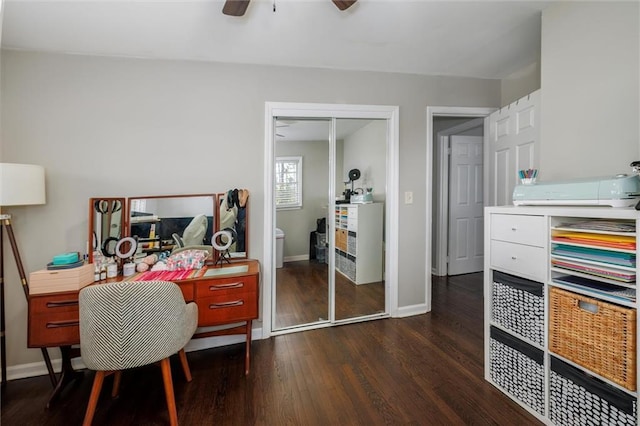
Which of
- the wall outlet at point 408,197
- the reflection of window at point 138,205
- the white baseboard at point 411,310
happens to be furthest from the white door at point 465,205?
the reflection of window at point 138,205

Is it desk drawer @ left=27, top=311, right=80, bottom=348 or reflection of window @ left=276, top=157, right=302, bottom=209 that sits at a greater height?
reflection of window @ left=276, top=157, right=302, bottom=209

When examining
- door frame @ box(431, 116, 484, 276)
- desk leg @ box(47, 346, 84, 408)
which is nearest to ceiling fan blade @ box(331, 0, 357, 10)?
desk leg @ box(47, 346, 84, 408)

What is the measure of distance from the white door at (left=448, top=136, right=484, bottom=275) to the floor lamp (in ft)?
14.6

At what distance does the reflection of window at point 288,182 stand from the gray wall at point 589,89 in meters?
1.87

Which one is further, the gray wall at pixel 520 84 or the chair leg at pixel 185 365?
the gray wall at pixel 520 84

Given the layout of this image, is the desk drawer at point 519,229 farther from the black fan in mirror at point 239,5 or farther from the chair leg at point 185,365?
the chair leg at point 185,365

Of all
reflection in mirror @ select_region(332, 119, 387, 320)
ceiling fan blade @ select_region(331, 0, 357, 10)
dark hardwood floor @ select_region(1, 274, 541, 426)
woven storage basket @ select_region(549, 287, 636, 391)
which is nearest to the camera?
woven storage basket @ select_region(549, 287, 636, 391)

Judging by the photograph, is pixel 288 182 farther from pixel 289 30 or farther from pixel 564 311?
pixel 564 311

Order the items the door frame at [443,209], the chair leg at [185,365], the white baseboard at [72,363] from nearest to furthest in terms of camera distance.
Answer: the chair leg at [185,365] → the white baseboard at [72,363] → the door frame at [443,209]

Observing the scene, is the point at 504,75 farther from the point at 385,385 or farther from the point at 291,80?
the point at 385,385

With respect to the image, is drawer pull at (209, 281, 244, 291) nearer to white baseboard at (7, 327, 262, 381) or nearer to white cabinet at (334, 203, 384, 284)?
white baseboard at (7, 327, 262, 381)

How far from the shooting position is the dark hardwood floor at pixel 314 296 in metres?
2.53

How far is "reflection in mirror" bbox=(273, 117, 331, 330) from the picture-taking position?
248 centimetres

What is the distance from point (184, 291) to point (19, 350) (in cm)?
142
